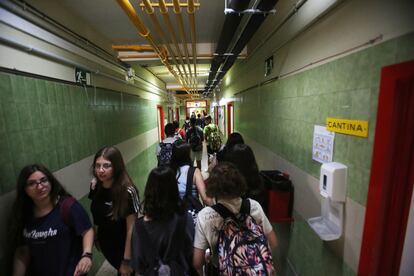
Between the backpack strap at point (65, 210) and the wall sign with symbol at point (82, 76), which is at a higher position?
the wall sign with symbol at point (82, 76)

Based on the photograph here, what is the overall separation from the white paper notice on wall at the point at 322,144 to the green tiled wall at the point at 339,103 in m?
0.05

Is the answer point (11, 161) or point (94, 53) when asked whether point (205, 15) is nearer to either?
point (94, 53)

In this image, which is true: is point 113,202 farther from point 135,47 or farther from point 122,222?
point 135,47

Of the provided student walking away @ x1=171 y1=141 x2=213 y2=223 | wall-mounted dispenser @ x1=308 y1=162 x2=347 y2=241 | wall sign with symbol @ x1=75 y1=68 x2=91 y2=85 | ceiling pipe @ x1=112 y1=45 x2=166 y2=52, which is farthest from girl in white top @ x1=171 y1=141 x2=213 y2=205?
ceiling pipe @ x1=112 y1=45 x2=166 y2=52

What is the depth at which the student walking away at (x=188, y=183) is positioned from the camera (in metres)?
1.91

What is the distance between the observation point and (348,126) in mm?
1350

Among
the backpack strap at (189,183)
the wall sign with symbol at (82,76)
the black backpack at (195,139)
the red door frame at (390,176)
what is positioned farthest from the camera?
the black backpack at (195,139)

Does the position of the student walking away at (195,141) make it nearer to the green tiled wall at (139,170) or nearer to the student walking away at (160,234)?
the green tiled wall at (139,170)

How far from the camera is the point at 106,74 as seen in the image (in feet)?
10.4

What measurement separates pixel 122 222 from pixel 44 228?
497 mm

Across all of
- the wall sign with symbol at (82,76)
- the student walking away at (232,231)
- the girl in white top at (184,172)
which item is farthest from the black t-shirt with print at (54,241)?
the wall sign with symbol at (82,76)

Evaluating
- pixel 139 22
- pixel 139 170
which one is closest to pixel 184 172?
pixel 139 22

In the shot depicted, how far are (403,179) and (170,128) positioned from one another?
3503 millimetres

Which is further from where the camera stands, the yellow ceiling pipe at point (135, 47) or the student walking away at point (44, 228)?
the yellow ceiling pipe at point (135, 47)
